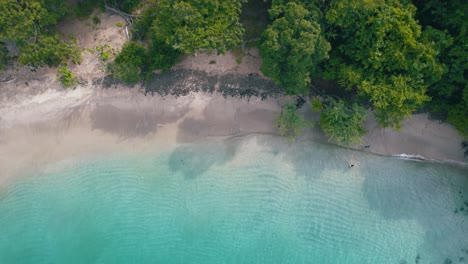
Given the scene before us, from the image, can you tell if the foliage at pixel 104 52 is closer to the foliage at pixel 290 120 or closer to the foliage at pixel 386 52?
the foliage at pixel 290 120

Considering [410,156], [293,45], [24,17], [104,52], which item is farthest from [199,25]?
[410,156]

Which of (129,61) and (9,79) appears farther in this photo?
(9,79)

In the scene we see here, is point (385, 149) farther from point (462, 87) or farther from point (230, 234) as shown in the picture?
point (230, 234)

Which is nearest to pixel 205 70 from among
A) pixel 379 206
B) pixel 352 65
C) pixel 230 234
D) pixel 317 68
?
pixel 317 68

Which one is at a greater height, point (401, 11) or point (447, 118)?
point (401, 11)

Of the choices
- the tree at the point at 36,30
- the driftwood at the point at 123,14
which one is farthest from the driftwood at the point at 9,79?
the driftwood at the point at 123,14

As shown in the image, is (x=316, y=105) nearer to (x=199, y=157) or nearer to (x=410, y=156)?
(x=410, y=156)

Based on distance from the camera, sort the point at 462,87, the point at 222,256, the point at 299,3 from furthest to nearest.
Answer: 1. the point at 222,256
2. the point at 462,87
3. the point at 299,3

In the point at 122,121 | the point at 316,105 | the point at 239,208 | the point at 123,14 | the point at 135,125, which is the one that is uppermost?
the point at 123,14
